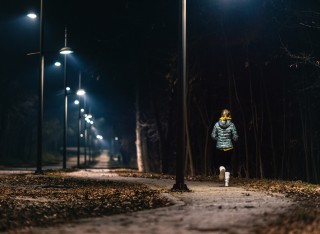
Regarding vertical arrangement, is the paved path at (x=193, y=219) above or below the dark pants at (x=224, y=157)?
below

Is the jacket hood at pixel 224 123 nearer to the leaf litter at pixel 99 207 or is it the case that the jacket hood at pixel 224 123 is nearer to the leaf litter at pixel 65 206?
the leaf litter at pixel 99 207

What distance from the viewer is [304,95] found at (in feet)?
81.3

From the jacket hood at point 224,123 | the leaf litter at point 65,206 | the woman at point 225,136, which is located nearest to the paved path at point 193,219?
the leaf litter at point 65,206

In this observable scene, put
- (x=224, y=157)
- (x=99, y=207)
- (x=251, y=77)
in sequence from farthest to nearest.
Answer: (x=251, y=77) → (x=224, y=157) → (x=99, y=207)

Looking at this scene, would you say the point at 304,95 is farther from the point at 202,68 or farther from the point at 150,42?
the point at 150,42

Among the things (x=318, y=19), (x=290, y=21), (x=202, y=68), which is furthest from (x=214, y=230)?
(x=202, y=68)

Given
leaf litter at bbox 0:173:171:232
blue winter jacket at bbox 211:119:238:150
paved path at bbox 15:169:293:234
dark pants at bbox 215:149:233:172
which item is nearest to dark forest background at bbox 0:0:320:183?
blue winter jacket at bbox 211:119:238:150

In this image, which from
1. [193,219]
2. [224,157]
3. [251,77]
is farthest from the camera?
[251,77]

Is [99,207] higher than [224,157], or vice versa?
[224,157]

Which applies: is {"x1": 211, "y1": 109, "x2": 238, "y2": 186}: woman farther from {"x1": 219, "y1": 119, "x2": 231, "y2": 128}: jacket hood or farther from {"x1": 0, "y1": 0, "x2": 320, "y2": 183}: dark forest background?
{"x1": 0, "y1": 0, "x2": 320, "y2": 183}: dark forest background

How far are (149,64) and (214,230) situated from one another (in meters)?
29.9

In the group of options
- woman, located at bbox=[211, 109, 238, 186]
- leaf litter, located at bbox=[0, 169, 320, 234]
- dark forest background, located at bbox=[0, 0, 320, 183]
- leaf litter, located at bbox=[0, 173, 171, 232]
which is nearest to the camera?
leaf litter, located at bbox=[0, 169, 320, 234]

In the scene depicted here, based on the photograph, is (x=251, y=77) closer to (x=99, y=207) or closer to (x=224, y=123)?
(x=224, y=123)

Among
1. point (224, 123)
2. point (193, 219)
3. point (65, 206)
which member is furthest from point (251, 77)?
point (193, 219)
